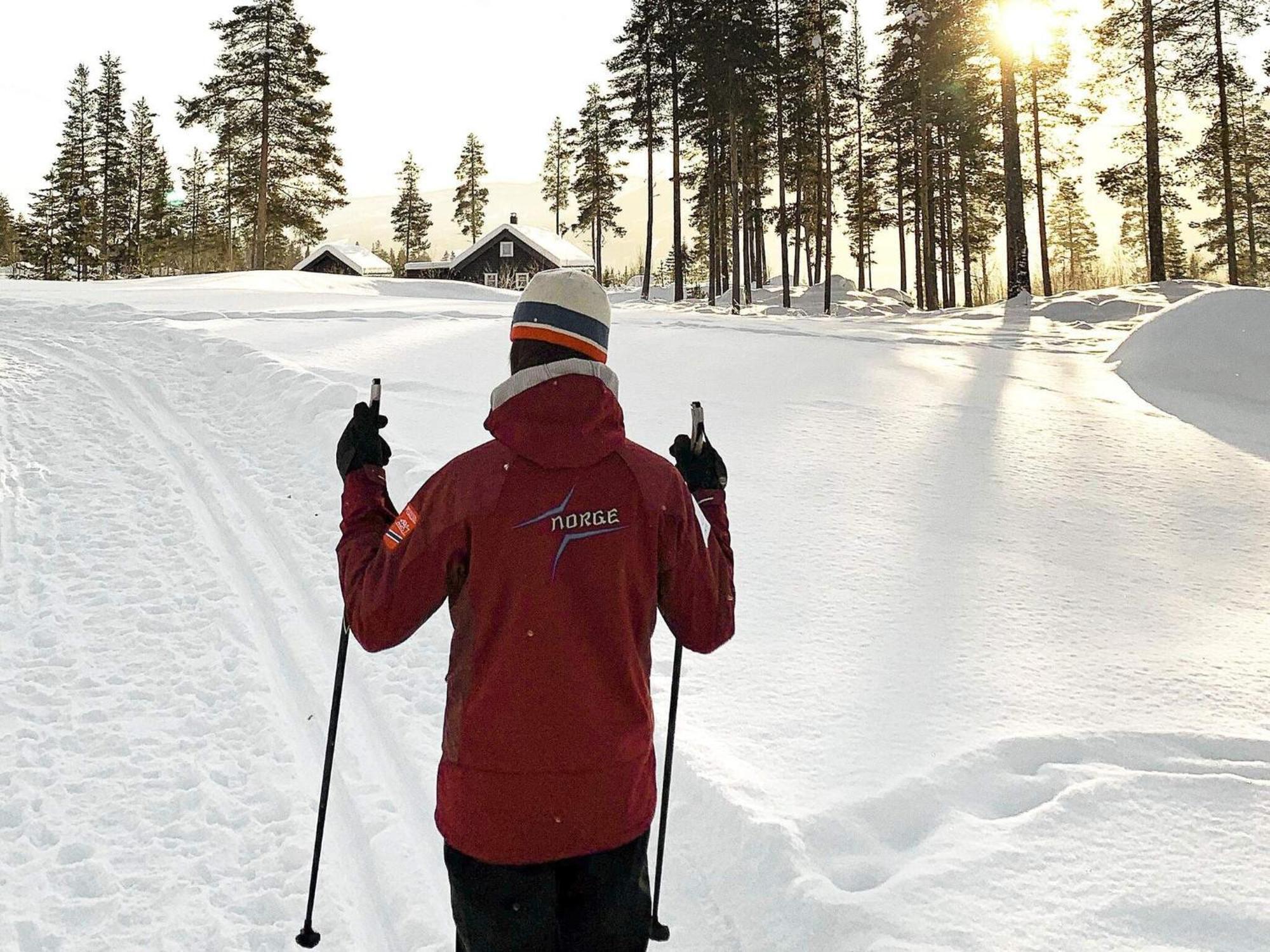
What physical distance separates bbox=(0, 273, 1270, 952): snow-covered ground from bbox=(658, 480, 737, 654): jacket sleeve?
52.9 inches

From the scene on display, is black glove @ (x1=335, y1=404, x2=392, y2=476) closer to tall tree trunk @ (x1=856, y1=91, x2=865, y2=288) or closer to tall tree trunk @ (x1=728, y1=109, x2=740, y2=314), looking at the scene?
tall tree trunk @ (x1=728, y1=109, x2=740, y2=314)

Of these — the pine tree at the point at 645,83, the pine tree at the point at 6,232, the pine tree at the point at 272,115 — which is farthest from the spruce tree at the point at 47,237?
the pine tree at the point at 645,83

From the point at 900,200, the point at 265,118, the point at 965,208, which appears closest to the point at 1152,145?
the point at 965,208

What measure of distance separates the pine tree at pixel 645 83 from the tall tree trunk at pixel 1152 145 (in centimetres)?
1682

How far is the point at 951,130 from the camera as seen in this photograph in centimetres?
2684

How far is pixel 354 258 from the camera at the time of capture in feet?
141

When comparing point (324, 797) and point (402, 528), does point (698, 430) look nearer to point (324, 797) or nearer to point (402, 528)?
point (402, 528)

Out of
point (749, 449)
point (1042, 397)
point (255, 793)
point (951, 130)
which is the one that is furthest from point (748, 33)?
point (255, 793)

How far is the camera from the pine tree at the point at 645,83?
3334 cm

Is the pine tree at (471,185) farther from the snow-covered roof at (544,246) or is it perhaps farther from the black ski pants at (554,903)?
the black ski pants at (554,903)

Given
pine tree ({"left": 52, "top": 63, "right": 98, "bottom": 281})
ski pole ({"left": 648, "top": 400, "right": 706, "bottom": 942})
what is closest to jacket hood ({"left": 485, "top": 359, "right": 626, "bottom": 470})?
ski pole ({"left": 648, "top": 400, "right": 706, "bottom": 942})

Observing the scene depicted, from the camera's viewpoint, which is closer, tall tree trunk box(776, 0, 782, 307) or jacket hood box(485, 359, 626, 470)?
jacket hood box(485, 359, 626, 470)

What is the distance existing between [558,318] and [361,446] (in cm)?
53

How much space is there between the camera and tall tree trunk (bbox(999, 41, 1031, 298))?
18.8 m
